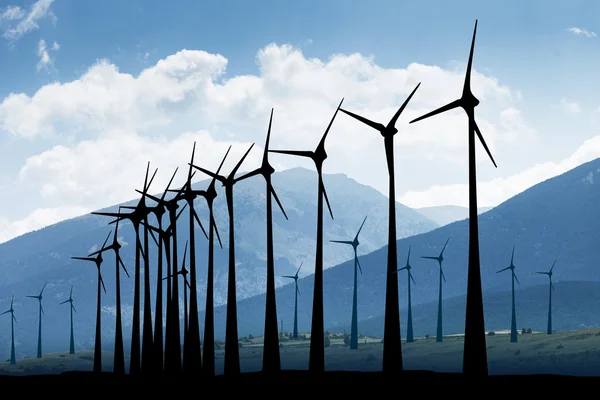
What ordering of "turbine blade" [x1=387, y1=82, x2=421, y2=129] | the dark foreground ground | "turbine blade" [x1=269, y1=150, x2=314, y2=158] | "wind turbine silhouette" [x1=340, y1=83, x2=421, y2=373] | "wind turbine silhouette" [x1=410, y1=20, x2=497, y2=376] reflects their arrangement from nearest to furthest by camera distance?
"wind turbine silhouette" [x1=410, y1=20, x2=497, y2=376] → the dark foreground ground → "wind turbine silhouette" [x1=340, y1=83, x2=421, y2=373] → "turbine blade" [x1=387, y1=82, x2=421, y2=129] → "turbine blade" [x1=269, y1=150, x2=314, y2=158]

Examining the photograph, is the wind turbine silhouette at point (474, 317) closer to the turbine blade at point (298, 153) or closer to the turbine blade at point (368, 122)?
the turbine blade at point (368, 122)

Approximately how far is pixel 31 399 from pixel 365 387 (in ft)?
62.5

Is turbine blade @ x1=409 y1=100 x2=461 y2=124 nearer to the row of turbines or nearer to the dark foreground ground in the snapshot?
the row of turbines

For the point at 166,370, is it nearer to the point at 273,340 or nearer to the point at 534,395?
the point at 273,340

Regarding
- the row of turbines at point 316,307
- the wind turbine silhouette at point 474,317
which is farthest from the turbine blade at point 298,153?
the wind turbine silhouette at point 474,317

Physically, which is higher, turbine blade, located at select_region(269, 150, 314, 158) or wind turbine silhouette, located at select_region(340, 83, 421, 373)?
turbine blade, located at select_region(269, 150, 314, 158)

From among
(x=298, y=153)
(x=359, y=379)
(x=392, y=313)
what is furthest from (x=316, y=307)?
(x=298, y=153)

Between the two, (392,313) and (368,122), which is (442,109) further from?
(392,313)

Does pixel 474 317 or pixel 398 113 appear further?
pixel 398 113

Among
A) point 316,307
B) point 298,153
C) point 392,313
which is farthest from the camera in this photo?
point 298,153

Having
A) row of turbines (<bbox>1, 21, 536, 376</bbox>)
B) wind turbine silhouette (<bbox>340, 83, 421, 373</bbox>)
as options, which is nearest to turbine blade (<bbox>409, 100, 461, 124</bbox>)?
row of turbines (<bbox>1, 21, 536, 376</bbox>)

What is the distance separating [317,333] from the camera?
213 feet

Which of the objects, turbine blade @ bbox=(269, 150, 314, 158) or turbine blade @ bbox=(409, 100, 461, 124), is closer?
turbine blade @ bbox=(409, 100, 461, 124)

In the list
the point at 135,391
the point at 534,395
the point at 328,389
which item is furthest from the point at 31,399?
the point at 534,395
